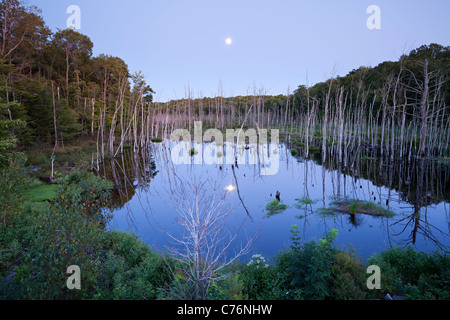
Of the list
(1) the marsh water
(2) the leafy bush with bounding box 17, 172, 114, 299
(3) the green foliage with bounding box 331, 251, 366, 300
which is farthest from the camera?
(1) the marsh water

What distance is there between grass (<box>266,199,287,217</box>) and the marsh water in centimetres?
20

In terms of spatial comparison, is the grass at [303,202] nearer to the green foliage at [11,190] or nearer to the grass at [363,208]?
the grass at [363,208]

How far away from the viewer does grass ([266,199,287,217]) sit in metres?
11.7

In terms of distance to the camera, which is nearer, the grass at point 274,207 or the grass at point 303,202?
the grass at point 274,207

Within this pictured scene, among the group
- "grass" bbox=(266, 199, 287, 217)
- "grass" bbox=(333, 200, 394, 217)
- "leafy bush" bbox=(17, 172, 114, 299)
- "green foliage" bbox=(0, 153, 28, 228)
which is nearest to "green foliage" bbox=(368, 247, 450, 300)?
"grass" bbox=(333, 200, 394, 217)

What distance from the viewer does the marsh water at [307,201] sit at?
30.0ft

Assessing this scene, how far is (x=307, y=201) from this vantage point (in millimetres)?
12891

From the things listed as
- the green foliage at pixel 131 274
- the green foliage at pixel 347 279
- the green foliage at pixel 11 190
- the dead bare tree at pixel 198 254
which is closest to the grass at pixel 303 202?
the dead bare tree at pixel 198 254

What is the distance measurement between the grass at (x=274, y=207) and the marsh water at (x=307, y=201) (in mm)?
203

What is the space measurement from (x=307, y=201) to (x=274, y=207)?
79.0 inches

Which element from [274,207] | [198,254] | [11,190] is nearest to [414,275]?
[198,254]

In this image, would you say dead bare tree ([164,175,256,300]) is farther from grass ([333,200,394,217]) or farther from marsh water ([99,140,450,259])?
grass ([333,200,394,217])

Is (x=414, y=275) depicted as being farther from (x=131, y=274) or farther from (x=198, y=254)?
(x=131, y=274)
